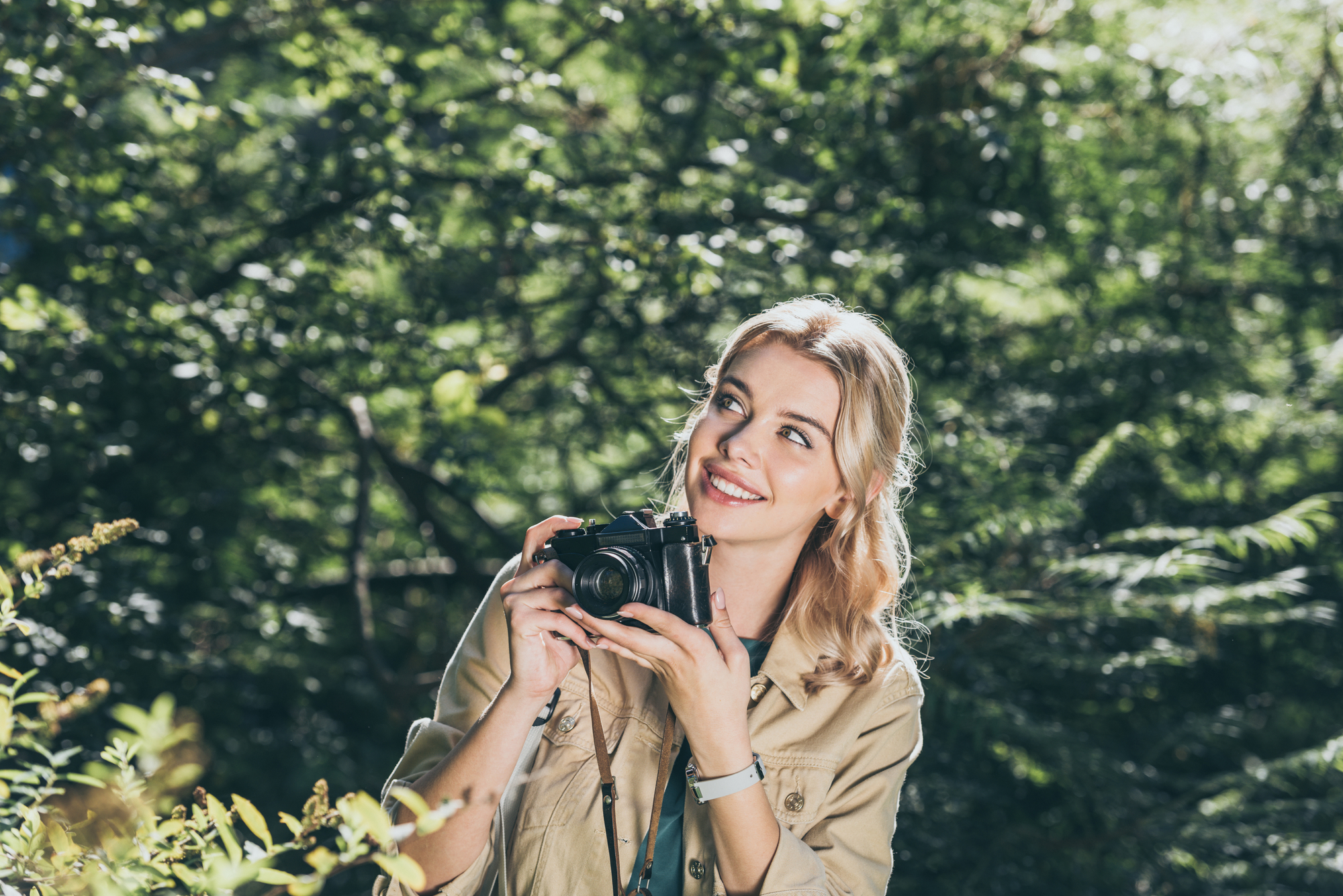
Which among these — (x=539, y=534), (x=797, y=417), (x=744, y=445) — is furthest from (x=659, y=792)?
(x=797, y=417)

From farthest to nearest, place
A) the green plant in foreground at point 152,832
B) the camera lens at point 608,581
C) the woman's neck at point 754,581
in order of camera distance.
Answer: the woman's neck at point 754,581
the camera lens at point 608,581
the green plant in foreground at point 152,832

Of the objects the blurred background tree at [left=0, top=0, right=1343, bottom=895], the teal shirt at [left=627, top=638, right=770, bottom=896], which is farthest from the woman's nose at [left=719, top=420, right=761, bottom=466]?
the blurred background tree at [left=0, top=0, right=1343, bottom=895]

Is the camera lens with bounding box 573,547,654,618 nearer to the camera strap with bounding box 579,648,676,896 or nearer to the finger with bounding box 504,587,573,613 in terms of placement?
the finger with bounding box 504,587,573,613

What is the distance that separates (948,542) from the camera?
9.91ft

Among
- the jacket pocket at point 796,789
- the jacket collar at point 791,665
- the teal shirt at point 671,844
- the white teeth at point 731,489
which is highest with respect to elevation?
the white teeth at point 731,489

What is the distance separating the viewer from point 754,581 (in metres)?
2.17

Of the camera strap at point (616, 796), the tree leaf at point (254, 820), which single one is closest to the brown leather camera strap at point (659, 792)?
the camera strap at point (616, 796)

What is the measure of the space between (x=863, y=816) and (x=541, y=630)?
80 centimetres

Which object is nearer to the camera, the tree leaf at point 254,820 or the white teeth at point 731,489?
the tree leaf at point 254,820

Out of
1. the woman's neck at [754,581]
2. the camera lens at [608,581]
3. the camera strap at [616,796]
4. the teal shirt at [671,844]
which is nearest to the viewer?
the camera lens at [608,581]

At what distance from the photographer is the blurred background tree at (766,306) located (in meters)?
3.14

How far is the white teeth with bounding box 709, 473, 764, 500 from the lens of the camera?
Answer: 197cm

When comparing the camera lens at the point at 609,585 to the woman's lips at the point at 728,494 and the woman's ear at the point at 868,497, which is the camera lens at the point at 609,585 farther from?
the woman's ear at the point at 868,497

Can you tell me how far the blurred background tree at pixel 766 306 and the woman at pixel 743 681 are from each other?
83 centimetres
